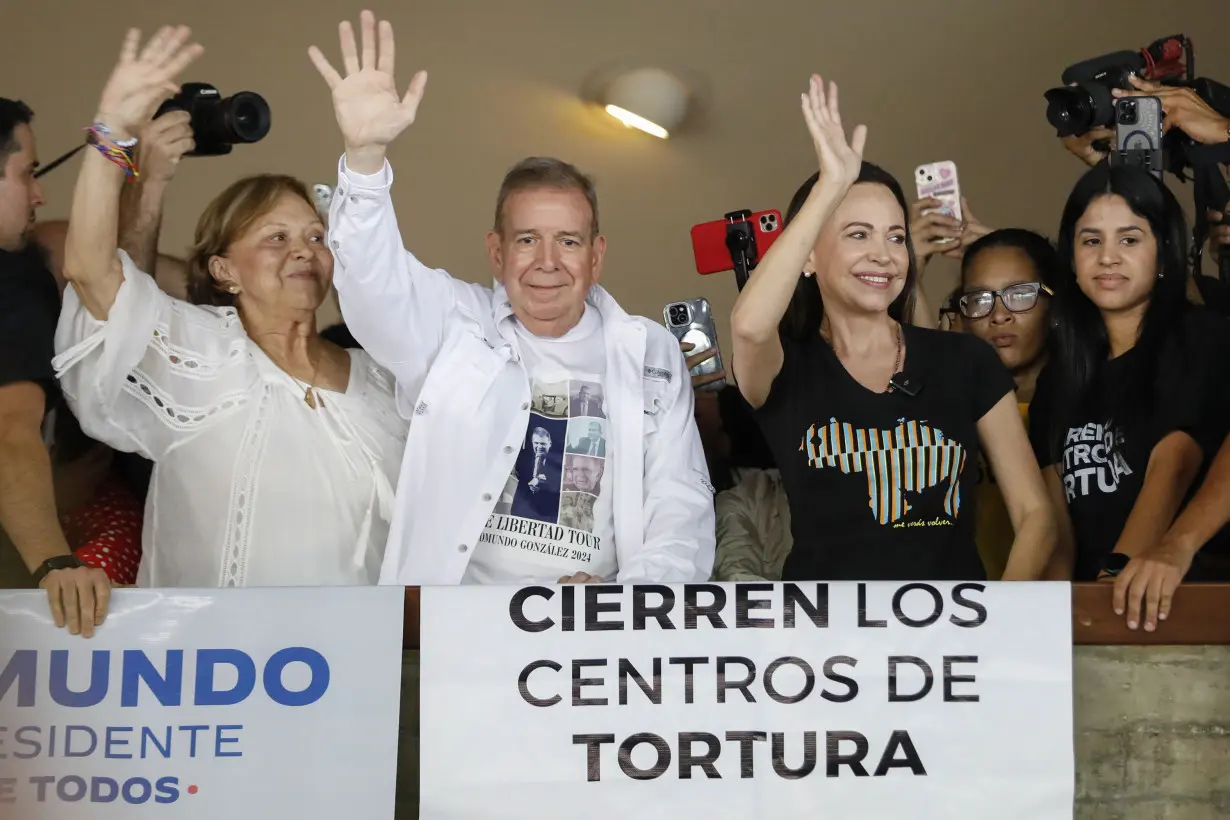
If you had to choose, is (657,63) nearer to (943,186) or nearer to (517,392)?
(943,186)

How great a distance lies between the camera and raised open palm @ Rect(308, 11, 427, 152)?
2.50 meters

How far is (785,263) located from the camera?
2.49 meters

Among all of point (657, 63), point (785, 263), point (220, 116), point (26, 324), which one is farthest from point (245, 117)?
point (657, 63)

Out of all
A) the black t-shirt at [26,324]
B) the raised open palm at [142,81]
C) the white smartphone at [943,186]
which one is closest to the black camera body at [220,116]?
the raised open palm at [142,81]

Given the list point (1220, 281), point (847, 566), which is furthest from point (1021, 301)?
point (847, 566)

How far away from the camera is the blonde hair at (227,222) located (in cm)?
288

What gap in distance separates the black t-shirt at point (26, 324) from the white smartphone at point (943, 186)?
6.08 feet

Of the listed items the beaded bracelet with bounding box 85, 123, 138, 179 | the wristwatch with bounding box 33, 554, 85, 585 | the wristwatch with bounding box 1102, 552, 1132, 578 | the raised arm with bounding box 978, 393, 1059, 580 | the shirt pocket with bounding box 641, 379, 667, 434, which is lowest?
the wristwatch with bounding box 33, 554, 85, 585

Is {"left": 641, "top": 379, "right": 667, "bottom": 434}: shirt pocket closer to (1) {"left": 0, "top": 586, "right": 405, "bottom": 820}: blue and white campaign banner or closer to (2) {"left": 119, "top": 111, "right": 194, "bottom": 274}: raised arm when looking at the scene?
(1) {"left": 0, "top": 586, "right": 405, "bottom": 820}: blue and white campaign banner

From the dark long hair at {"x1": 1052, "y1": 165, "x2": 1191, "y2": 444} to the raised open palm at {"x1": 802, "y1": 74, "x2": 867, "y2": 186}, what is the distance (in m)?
0.60

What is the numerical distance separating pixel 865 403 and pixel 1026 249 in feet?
2.66

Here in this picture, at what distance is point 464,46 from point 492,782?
291cm

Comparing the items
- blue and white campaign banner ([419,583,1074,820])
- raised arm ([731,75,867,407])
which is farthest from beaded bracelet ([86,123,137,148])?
raised arm ([731,75,867,407])

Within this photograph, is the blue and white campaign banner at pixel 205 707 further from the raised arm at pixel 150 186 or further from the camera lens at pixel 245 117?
the camera lens at pixel 245 117
